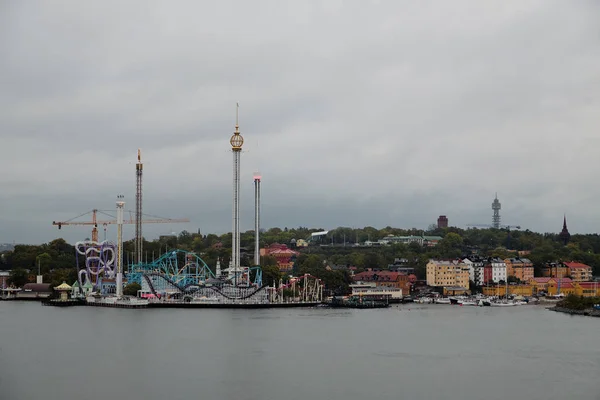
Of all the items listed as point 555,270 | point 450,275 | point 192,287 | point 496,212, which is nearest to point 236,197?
point 192,287

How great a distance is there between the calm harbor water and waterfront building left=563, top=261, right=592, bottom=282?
2452 cm

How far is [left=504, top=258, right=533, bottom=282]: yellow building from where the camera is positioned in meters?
51.9

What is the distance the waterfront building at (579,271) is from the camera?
51.8m

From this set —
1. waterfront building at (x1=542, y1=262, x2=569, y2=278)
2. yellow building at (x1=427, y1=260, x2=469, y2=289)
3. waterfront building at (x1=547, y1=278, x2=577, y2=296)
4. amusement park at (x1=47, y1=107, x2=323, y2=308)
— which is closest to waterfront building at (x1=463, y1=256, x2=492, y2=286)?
yellow building at (x1=427, y1=260, x2=469, y2=289)

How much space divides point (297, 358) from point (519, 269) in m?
37.3

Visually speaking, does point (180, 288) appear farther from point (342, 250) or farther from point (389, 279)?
point (342, 250)

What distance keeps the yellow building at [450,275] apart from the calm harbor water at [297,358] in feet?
63.9

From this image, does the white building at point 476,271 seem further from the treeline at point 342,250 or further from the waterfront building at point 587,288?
the waterfront building at point 587,288

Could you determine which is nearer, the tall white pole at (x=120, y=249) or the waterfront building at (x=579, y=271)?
the tall white pole at (x=120, y=249)

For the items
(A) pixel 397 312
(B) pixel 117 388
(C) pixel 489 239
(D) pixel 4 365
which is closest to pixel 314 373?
(B) pixel 117 388

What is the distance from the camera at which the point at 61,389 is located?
47.5 feet

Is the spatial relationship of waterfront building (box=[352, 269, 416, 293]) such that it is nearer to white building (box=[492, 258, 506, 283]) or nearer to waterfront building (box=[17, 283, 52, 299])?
white building (box=[492, 258, 506, 283])

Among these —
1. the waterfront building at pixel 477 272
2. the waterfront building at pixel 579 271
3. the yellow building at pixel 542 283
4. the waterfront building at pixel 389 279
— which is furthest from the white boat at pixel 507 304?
the waterfront building at pixel 579 271

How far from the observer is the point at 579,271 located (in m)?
52.2
